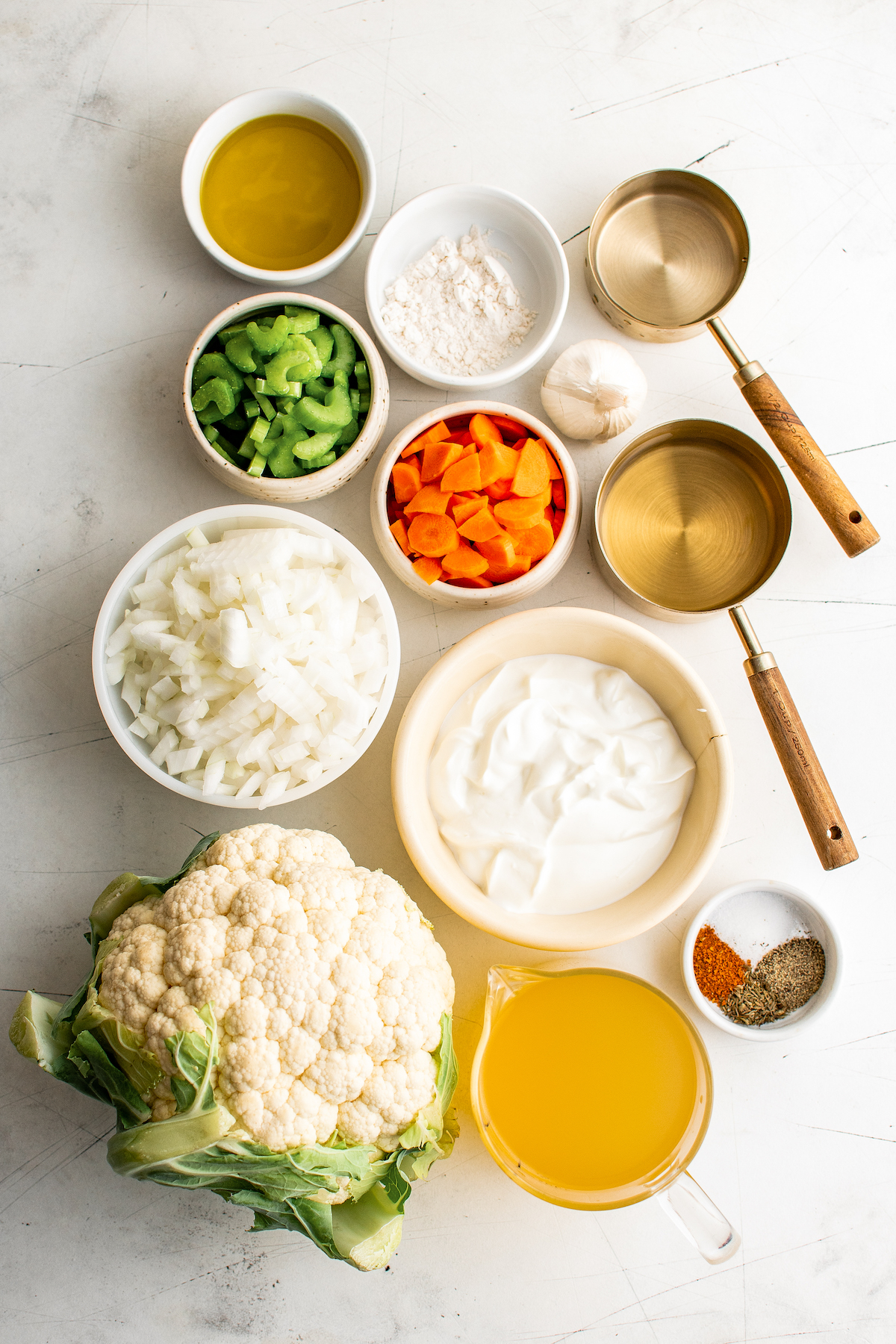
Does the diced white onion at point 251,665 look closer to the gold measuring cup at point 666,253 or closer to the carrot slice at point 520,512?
the carrot slice at point 520,512

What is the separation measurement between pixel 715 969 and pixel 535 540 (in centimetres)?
81

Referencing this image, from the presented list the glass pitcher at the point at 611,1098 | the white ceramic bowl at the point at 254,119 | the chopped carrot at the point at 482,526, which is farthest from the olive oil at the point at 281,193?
the glass pitcher at the point at 611,1098

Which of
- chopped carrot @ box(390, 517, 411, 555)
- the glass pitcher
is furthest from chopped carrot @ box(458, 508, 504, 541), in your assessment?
the glass pitcher

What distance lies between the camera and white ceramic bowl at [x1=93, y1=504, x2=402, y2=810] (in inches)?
51.1

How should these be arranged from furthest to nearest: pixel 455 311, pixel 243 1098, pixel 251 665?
pixel 455 311 → pixel 251 665 → pixel 243 1098

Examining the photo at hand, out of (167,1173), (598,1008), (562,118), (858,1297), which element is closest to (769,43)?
(562,118)

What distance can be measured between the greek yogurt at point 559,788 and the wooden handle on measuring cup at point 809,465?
48 centimetres

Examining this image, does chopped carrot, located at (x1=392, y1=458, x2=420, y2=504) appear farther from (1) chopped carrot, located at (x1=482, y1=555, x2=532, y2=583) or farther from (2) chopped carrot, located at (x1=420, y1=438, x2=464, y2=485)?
(1) chopped carrot, located at (x1=482, y1=555, x2=532, y2=583)

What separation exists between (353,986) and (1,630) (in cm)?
96

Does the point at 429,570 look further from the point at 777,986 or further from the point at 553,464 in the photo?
the point at 777,986

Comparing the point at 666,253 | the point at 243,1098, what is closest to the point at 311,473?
the point at 666,253

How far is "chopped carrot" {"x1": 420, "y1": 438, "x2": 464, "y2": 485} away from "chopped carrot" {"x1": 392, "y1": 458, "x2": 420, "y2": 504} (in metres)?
0.01

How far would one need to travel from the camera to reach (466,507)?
137 cm

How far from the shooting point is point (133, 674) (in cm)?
133
